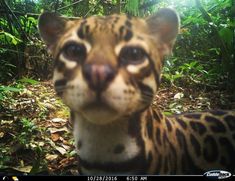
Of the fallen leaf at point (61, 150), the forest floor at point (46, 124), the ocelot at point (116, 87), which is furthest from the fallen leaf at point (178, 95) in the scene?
the fallen leaf at point (61, 150)

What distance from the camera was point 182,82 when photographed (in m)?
1.73

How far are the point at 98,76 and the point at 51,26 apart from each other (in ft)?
1.05

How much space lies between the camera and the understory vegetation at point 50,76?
5.32 feet

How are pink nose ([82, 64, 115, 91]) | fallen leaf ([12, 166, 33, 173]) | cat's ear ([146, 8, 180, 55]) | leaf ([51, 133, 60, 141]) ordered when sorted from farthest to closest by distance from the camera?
leaf ([51, 133, 60, 141])
fallen leaf ([12, 166, 33, 173])
cat's ear ([146, 8, 180, 55])
pink nose ([82, 64, 115, 91])

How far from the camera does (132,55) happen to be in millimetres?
1168

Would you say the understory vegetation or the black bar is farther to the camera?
the understory vegetation

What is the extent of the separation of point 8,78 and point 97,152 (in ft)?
2.40

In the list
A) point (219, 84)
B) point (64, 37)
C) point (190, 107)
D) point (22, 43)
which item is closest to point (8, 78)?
point (22, 43)

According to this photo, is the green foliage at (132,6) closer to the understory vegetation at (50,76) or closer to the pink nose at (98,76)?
the understory vegetation at (50,76)

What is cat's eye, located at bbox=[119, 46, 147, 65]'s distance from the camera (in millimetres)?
1153

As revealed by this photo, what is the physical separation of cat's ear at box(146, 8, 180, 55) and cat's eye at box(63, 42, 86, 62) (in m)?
0.22

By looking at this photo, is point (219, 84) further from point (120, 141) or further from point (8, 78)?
point (8, 78)

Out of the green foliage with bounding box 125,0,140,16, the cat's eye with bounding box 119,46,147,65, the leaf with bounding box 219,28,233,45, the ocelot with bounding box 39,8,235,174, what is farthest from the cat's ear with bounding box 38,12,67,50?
the leaf with bounding box 219,28,233,45

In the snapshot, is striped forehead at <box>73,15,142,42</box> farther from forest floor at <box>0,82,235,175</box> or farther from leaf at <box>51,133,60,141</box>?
leaf at <box>51,133,60,141</box>
